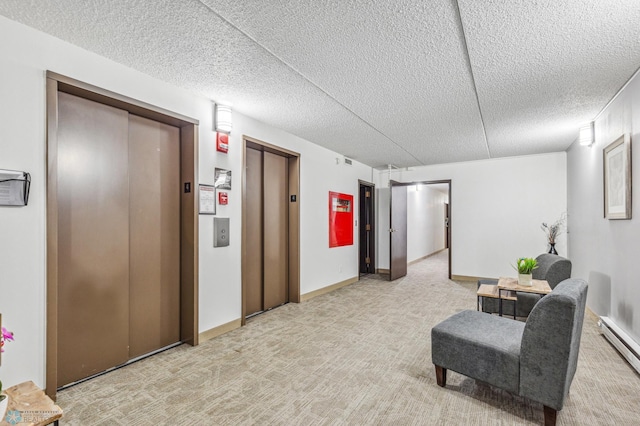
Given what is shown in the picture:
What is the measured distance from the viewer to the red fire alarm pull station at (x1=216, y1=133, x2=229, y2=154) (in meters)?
3.38

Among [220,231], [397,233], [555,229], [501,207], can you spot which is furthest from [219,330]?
[555,229]

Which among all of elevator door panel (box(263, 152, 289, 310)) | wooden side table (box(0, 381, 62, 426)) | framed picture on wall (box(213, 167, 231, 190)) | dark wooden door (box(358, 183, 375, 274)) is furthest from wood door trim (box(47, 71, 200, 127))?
dark wooden door (box(358, 183, 375, 274))

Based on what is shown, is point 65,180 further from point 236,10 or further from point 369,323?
point 369,323

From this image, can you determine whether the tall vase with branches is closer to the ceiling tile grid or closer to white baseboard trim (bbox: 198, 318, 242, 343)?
the ceiling tile grid

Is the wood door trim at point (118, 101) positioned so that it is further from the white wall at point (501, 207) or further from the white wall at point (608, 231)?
the white wall at point (501, 207)

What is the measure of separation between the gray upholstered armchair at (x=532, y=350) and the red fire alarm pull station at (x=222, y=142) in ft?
8.96

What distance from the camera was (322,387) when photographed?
7.81 ft

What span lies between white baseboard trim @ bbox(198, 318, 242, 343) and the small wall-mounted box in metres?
1.92

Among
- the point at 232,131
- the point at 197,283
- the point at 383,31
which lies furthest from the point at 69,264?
the point at 383,31

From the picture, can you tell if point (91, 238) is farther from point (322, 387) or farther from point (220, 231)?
point (322, 387)

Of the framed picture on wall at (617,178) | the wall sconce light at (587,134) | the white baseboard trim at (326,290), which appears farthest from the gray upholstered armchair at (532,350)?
the wall sconce light at (587,134)

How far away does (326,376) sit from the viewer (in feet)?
8.35

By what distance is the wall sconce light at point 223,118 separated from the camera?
3309 millimetres

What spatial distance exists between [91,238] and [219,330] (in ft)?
5.18
